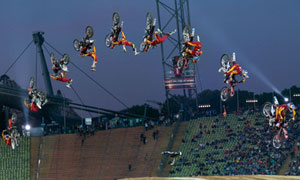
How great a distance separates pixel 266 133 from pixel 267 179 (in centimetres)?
2565

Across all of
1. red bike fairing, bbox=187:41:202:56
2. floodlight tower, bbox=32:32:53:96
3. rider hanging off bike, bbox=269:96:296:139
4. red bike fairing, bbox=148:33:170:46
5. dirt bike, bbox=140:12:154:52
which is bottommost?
rider hanging off bike, bbox=269:96:296:139

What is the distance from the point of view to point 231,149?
5578 cm

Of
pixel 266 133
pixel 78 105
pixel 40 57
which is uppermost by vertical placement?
pixel 40 57

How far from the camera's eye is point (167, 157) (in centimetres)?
5919

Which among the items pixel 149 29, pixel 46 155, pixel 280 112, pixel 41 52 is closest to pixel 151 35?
pixel 149 29

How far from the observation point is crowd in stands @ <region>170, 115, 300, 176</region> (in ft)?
171

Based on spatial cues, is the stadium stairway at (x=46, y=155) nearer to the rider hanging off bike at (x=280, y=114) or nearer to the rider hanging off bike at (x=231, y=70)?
the rider hanging off bike at (x=231, y=70)

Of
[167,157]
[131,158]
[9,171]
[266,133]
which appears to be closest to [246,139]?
[266,133]

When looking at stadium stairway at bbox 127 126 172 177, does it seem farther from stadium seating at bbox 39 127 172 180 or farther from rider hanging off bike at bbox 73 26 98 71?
rider hanging off bike at bbox 73 26 98 71

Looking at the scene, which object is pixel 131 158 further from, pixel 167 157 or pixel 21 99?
pixel 21 99

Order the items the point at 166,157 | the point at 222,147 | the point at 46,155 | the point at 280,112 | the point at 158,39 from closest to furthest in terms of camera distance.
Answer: the point at 158,39, the point at 280,112, the point at 222,147, the point at 166,157, the point at 46,155


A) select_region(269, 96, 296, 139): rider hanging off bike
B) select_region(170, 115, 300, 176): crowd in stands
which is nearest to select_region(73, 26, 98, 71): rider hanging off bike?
select_region(269, 96, 296, 139): rider hanging off bike

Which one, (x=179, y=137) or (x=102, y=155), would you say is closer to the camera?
(x=179, y=137)

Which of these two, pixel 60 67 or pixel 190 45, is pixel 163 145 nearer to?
pixel 60 67
